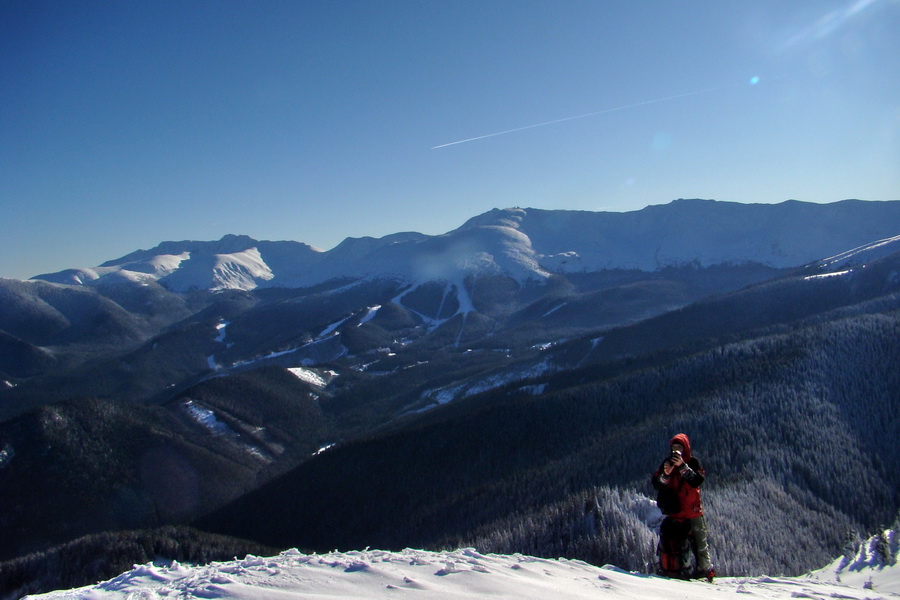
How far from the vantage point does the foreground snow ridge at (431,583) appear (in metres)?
16.8

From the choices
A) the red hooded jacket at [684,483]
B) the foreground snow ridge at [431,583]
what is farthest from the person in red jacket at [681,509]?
the foreground snow ridge at [431,583]

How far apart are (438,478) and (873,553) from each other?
175ft

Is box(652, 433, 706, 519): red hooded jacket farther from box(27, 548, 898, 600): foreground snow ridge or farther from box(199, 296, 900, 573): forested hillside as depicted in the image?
box(199, 296, 900, 573): forested hillside

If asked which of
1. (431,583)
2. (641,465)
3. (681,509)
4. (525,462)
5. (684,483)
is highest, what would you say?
(684,483)

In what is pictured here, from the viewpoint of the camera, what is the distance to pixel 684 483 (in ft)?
56.7

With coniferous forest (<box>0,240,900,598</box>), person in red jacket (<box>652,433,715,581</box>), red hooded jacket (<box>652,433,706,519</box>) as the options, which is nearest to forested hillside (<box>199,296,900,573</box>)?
coniferous forest (<box>0,240,900,598</box>)

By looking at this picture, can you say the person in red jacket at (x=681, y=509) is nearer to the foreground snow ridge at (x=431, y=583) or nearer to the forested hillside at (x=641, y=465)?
the foreground snow ridge at (x=431, y=583)

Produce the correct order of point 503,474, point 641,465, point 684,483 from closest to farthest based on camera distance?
point 684,483 < point 641,465 < point 503,474

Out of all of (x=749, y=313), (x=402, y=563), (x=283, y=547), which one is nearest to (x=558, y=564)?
(x=402, y=563)

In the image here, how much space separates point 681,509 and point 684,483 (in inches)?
34.1

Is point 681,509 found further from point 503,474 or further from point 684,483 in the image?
point 503,474

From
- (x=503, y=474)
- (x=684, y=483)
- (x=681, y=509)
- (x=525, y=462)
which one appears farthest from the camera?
(x=525, y=462)

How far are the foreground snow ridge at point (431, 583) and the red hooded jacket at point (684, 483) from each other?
2471mm

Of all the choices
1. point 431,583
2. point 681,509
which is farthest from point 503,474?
point 681,509
